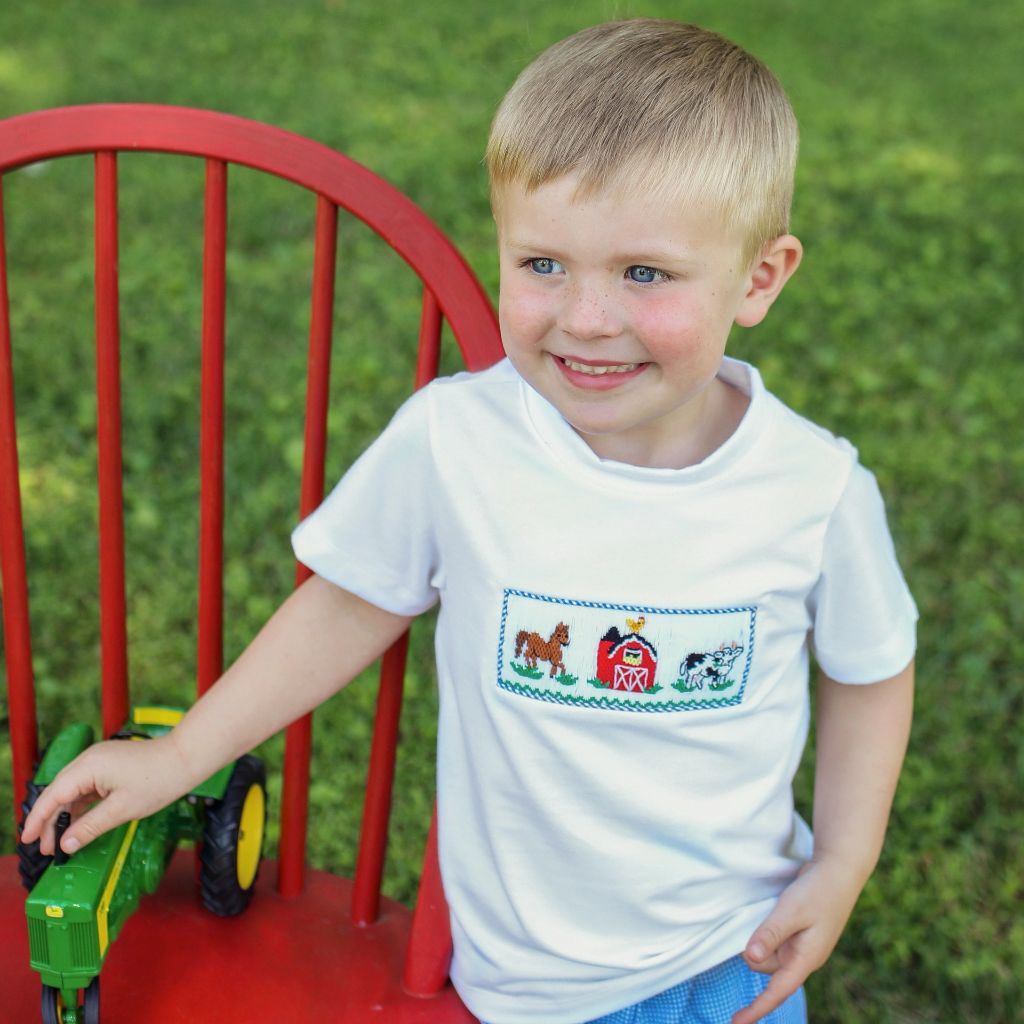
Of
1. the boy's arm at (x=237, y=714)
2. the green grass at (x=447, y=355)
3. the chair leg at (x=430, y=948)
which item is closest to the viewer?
the boy's arm at (x=237, y=714)

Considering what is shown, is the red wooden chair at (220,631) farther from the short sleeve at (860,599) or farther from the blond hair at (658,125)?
the short sleeve at (860,599)

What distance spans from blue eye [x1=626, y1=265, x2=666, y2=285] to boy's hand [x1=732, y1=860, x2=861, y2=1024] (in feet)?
2.20

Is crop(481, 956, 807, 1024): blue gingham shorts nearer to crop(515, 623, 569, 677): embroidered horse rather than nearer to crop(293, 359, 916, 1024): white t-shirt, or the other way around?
crop(293, 359, 916, 1024): white t-shirt

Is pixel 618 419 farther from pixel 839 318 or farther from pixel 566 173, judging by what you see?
pixel 839 318

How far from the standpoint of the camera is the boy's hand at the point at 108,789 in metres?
1.33

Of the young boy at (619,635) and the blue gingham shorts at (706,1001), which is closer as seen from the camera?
the young boy at (619,635)

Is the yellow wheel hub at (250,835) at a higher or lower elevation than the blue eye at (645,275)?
lower

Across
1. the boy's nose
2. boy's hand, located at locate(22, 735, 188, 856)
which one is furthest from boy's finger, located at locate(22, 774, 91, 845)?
the boy's nose

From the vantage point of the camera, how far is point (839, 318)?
423 centimetres

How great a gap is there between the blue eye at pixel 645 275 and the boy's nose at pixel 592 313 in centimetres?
3

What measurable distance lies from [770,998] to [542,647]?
43 centimetres

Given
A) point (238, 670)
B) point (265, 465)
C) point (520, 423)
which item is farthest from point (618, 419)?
point (265, 465)

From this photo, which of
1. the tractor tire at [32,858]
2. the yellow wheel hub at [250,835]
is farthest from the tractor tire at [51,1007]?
the yellow wheel hub at [250,835]

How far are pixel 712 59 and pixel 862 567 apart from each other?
0.51 meters
